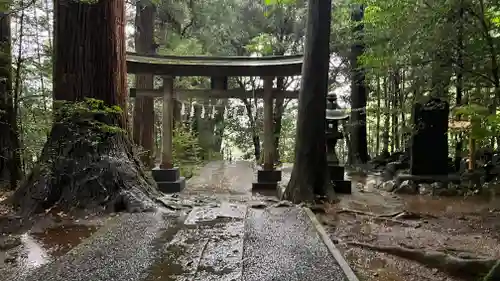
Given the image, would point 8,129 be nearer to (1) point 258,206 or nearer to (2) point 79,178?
(2) point 79,178

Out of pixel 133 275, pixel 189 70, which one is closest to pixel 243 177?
pixel 189 70

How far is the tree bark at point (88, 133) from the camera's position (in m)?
6.40

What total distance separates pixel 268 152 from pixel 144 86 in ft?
15.9

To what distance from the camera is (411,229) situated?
20.5ft

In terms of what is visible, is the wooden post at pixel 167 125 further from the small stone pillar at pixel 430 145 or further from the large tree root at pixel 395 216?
the small stone pillar at pixel 430 145

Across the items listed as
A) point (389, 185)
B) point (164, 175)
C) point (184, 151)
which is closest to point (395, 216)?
point (389, 185)

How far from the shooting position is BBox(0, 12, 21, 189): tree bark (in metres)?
8.32

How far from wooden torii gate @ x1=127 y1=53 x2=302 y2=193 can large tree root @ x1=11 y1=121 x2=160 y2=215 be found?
3.34m

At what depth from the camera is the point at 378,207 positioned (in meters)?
8.07

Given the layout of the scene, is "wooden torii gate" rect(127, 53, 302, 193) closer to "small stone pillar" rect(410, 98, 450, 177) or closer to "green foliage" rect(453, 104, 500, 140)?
"small stone pillar" rect(410, 98, 450, 177)

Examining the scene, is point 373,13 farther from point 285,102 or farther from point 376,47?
point 285,102

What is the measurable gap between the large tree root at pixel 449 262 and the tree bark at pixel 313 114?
3.06 m

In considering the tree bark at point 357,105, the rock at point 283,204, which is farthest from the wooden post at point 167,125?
the tree bark at point 357,105

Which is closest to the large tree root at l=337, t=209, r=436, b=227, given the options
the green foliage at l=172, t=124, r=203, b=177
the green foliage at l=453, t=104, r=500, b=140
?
the green foliage at l=453, t=104, r=500, b=140
